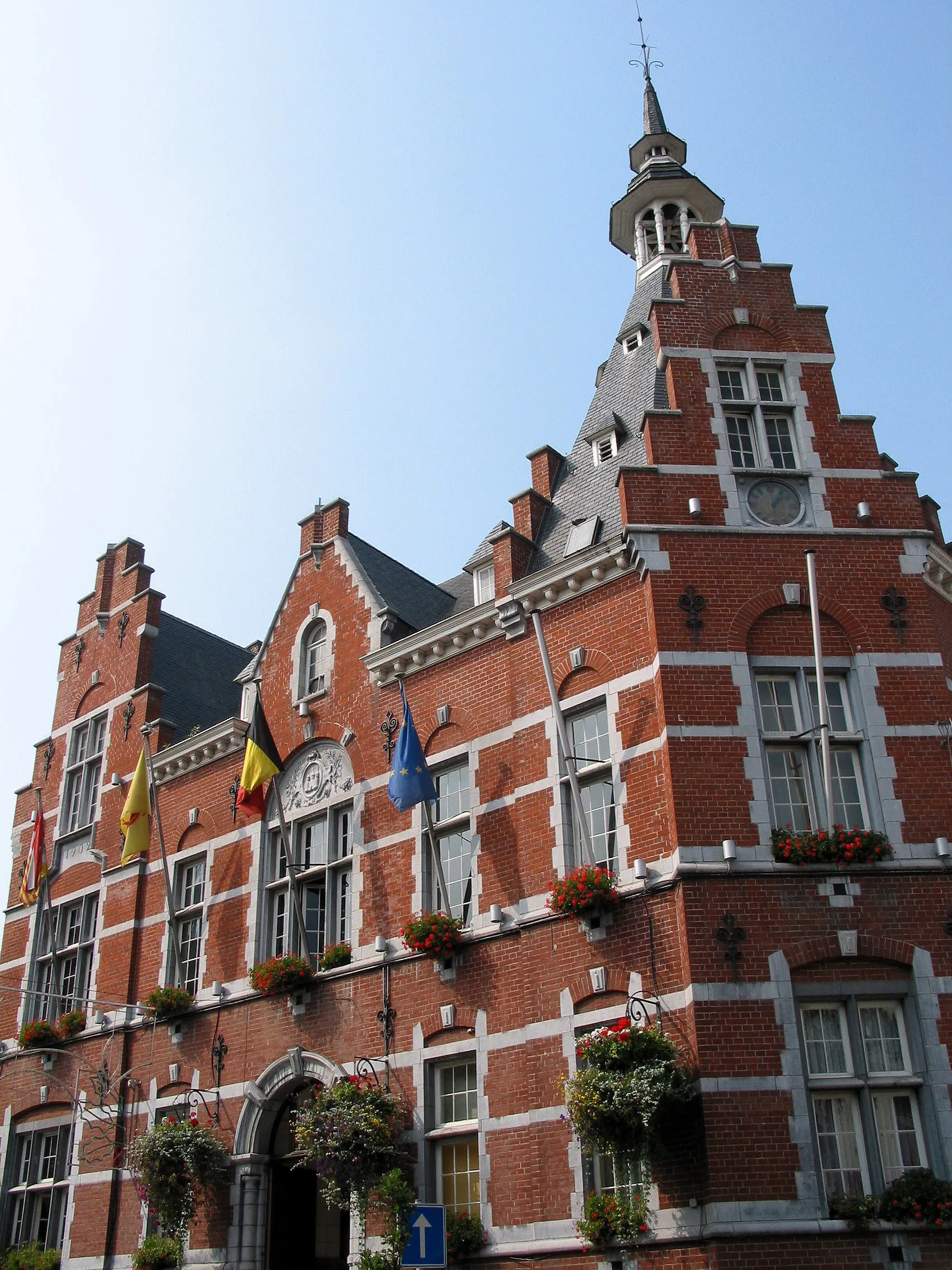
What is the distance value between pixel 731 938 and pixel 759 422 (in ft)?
25.2

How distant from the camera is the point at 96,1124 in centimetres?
2166

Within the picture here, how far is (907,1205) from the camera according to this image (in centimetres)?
1278

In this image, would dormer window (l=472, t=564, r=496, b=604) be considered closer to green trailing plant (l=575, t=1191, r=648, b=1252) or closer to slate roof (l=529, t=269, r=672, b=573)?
slate roof (l=529, t=269, r=672, b=573)

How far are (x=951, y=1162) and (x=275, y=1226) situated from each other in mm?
10909

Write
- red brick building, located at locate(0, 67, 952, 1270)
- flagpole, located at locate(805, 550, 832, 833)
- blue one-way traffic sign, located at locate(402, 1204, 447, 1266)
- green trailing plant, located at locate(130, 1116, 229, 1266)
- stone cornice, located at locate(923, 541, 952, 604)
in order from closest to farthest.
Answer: blue one-way traffic sign, located at locate(402, 1204, 447, 1266), red brick building, located at locate(0, 67, 952, 1270), flagpole, located at locate(805, 550, 832, 833), stone cornice, located at locate(923, 541, 952, 604), green trailing plant, located at locate(130, 1116, 229, 1266)

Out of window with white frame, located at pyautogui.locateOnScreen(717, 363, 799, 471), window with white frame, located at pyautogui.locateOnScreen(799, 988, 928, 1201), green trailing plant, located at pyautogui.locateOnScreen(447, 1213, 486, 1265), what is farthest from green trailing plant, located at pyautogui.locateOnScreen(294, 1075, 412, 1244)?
window with white frame, located at pyautogui.locateOnScreen(717, 363, 799, 471)

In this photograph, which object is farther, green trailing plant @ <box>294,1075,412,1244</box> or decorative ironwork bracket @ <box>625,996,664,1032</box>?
green trailing plant @ <box>294,1075,412,1244</box>

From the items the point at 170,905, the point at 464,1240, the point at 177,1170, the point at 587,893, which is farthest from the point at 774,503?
the point at 177,1170

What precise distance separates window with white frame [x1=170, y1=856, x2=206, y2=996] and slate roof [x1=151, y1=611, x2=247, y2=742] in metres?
3.27

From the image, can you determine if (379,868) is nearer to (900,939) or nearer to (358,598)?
(358,598)

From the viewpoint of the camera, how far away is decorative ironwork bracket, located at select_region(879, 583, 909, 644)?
16.2 metres

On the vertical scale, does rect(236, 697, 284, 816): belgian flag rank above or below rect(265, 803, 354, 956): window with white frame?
above

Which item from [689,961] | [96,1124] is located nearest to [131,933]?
[96,1124]

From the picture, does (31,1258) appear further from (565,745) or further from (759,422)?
(759,422)
